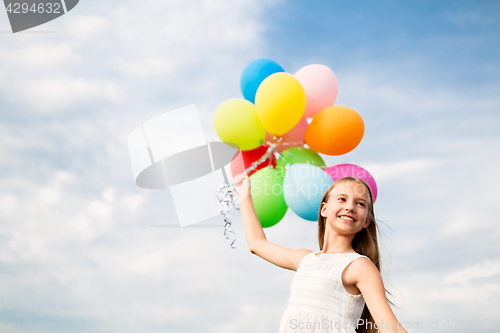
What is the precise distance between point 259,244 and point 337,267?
46 cm

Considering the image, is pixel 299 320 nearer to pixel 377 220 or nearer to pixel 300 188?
pixel 377 220

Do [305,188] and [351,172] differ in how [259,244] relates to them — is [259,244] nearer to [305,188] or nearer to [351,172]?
[305,188]

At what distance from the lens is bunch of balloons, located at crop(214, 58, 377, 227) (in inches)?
117

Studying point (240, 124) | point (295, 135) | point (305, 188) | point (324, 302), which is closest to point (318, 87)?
point (295, 135)

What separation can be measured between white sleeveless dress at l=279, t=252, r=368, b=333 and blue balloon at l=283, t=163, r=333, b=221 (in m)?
1.02

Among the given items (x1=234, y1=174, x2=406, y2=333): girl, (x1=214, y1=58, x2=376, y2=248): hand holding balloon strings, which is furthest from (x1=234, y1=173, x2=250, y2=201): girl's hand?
(x1=214, y1=58, x2=376, y2=248): hand holding balloon strings

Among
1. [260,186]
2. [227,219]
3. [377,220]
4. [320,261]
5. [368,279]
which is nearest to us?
[368,279]

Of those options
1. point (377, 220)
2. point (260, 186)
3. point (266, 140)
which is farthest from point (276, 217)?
point (377, 220)

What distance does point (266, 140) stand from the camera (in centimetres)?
338

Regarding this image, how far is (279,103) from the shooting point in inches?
116

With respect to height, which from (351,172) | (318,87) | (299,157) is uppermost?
(318,87)

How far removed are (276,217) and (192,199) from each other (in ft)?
2.55

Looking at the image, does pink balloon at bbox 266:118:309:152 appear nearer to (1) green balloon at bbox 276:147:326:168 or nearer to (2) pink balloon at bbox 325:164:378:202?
(1) green balloon at bbox 276:147:326:168

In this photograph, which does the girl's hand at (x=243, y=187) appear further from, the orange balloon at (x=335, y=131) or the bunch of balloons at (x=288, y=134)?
the orange balloon at (x=335, y=131)
